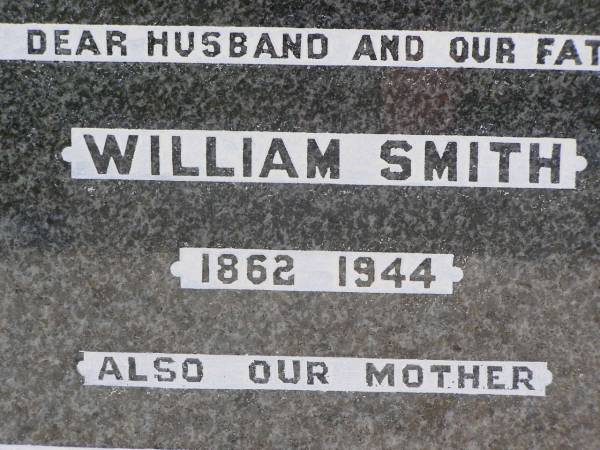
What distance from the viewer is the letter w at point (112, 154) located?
870 mm

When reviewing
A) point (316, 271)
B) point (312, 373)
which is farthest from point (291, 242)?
point (312, 373)

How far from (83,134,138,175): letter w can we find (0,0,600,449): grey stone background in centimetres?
3

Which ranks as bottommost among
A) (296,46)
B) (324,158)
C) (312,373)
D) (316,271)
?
(312,373)

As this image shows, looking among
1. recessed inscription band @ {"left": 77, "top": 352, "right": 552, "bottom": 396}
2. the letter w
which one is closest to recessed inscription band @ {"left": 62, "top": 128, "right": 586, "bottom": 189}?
the letter w

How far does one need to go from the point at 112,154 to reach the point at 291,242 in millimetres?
292

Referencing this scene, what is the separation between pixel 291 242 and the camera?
89cm

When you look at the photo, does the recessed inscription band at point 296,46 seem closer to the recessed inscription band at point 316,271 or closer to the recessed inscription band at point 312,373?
the recessed inscription band at point 316,271

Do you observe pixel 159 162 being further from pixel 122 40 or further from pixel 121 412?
pixel 121 412

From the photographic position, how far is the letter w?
870mm

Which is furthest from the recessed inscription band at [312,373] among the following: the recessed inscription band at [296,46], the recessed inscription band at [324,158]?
the recessed inscription band at [296,46]

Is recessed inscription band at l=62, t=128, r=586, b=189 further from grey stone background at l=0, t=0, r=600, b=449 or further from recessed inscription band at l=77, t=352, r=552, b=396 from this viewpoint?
recessed inscription band at l=77, t=352, r=552, b=396

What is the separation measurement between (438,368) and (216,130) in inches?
19.0

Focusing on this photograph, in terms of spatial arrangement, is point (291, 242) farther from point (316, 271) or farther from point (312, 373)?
point (312, 373)

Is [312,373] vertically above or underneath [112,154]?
underneath
